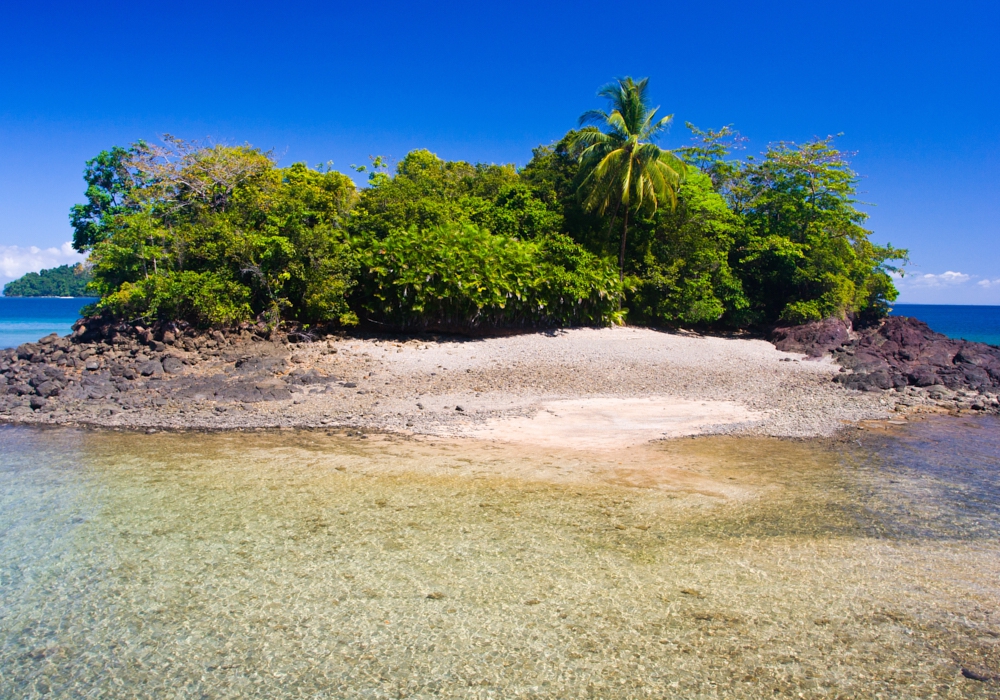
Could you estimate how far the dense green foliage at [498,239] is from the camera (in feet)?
54.7

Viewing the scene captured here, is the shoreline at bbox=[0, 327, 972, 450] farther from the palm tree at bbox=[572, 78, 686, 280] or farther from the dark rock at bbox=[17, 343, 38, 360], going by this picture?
the palm tree at bbox=[572, 78, 686, 280]

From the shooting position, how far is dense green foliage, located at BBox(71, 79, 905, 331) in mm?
16672

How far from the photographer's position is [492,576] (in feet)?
18.3

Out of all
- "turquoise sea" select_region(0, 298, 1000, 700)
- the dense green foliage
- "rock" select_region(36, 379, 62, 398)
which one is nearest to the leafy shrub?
the dense green foliage

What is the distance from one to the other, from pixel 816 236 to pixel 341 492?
21.7 meters

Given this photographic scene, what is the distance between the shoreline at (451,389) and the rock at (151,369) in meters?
0.04

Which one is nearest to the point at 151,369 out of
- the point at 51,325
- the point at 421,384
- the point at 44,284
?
the point at 421,384

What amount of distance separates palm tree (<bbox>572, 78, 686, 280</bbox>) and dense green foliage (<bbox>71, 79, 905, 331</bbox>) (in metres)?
0.06

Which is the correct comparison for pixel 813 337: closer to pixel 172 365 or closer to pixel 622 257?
pixel 622 257

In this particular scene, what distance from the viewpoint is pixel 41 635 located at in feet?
15.3

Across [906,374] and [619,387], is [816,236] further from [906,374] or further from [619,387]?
[619,387]

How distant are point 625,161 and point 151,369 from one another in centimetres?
1472

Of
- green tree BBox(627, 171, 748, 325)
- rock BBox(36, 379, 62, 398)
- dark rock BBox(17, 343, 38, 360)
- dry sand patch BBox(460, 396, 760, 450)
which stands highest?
green tree BBox(627, 171, 748, 325)

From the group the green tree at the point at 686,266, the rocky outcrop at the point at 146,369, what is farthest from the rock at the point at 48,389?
the green tree at the point at 686,266
